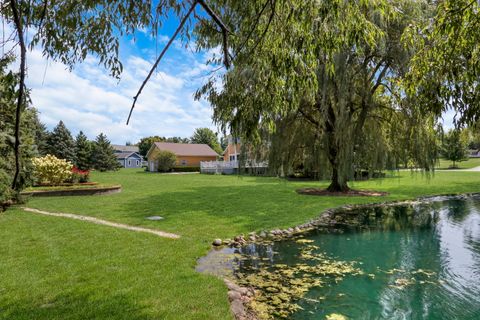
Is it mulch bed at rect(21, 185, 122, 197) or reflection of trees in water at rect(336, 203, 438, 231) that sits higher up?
mulch bed at rect(21, 185, 122, 197)

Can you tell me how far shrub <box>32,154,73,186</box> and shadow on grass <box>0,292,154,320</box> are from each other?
14.9 meters

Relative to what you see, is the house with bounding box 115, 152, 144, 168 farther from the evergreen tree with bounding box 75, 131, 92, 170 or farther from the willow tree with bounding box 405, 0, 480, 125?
the willow tree with bounding box 405, 0, 480, 125

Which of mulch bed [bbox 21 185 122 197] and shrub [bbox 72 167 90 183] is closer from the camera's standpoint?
mulch bed [bbox 21 185 122 197]

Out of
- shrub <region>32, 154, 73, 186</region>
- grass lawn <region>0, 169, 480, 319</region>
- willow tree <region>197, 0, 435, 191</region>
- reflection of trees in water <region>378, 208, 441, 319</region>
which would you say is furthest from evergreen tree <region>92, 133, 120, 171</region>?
reflection of trees in water <region>378, 208, 441, 319</region>

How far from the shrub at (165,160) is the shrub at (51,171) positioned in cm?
2219

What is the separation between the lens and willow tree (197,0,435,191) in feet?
13.1

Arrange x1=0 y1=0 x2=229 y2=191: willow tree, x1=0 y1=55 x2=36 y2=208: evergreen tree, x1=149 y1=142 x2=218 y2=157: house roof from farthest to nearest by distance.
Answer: x1=149 y1=142 x2=218 y2=157: house roof → x1=0 y1=55 x2=36 y2=208: evergreen tree → x1=0 y1=0 x2=229 y2=191: willow tree

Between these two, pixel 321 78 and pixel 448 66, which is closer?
pixel 448 66

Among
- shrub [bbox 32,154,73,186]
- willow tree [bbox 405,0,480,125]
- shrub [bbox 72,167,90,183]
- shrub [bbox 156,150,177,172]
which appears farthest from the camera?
shrub [bbox 156,150,177,172]

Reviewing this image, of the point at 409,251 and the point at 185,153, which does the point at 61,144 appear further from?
the point at 409,251

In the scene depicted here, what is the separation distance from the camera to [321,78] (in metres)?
13.7

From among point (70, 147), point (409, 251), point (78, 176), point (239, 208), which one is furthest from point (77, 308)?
point (70, 147)

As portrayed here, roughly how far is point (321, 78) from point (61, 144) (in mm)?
36664

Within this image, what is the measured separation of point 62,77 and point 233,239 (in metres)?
5.30
